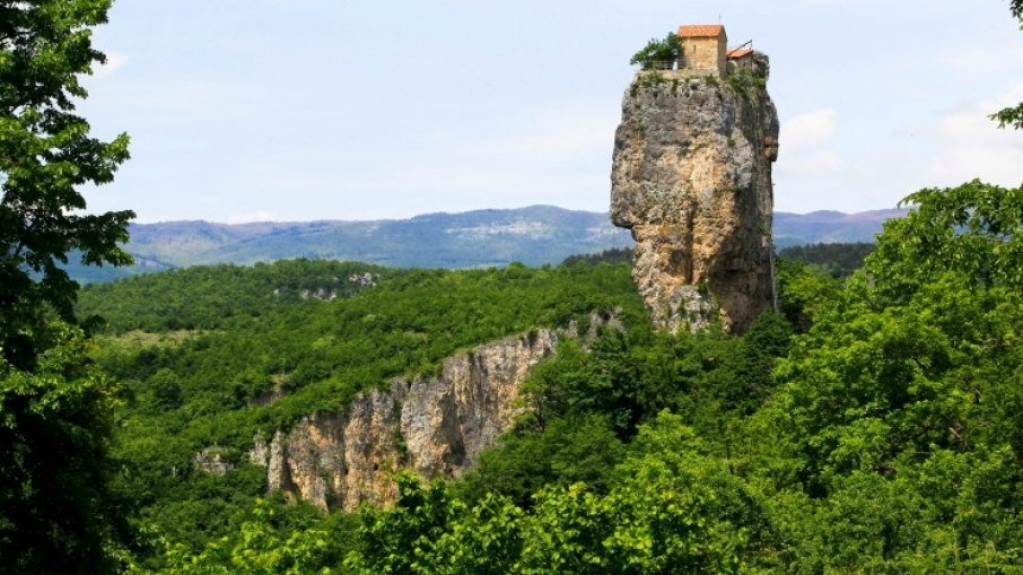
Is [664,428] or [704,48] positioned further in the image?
[704,48]

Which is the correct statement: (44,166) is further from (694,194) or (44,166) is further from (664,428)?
(694,194)

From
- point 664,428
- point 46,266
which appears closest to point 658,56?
point 664,428

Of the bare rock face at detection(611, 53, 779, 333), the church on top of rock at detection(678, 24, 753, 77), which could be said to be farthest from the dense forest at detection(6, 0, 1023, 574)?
the church on top of rock at detection(678, 24, 753, 77)

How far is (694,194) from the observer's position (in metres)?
59.0

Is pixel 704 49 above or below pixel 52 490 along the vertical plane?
above

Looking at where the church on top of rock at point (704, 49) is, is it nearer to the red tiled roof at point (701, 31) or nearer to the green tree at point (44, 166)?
the red tiled roof at point (701, 31)

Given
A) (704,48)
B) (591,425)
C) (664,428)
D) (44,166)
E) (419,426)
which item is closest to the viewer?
(44,166)

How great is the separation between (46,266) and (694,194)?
1628 inches

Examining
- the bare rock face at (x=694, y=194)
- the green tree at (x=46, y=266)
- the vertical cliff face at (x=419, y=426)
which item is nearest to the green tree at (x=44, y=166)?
the green tree at (x=46, y=266)

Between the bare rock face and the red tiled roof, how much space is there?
1.81 metres

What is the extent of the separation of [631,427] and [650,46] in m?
17.0

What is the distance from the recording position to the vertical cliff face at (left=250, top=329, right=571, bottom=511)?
65.8 metres

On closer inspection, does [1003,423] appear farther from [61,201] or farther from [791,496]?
[61,201]

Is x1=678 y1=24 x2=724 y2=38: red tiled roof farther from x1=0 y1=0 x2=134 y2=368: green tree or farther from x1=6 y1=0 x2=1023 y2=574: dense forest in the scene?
x1=0 y1=0 x2=134 y2=368: green tree
